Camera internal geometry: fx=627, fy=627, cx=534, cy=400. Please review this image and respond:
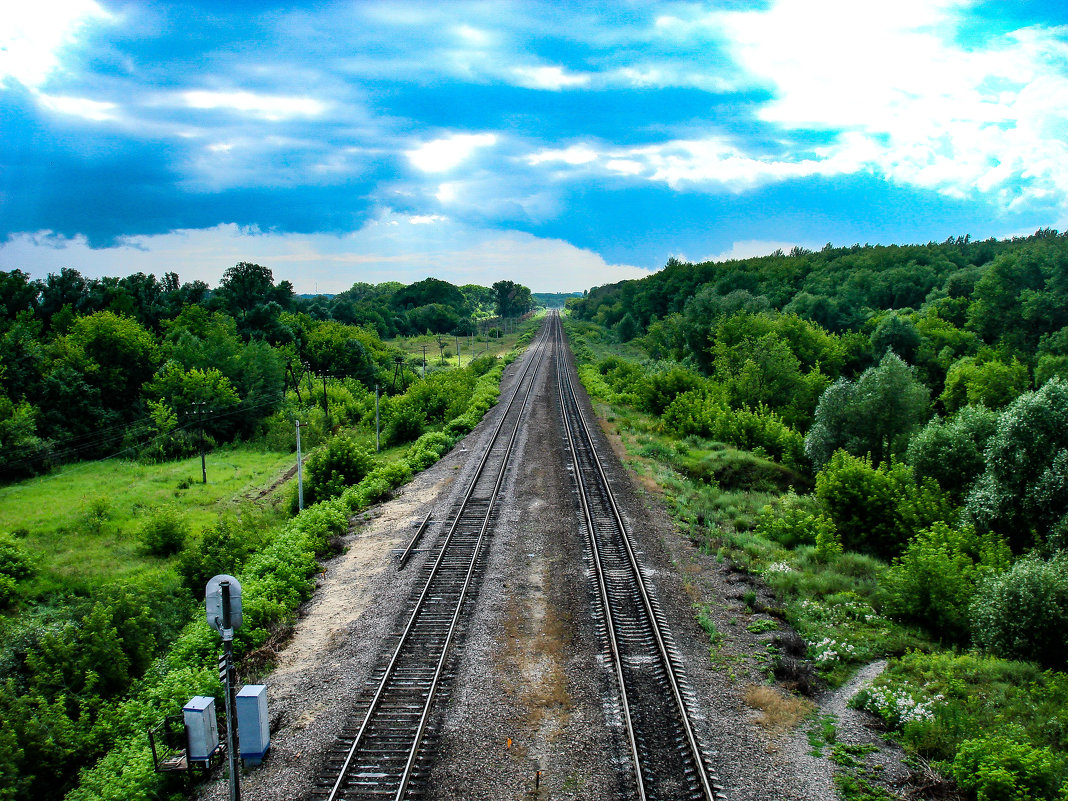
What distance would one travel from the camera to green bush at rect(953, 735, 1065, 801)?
848 centimetres

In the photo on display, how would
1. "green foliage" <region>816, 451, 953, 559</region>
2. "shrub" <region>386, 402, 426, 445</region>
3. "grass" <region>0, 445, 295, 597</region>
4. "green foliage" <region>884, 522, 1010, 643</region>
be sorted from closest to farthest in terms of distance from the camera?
"green foliage" <region>884, 522, 1010, 643</region>, "green foliage" <region>816, 451, 953, 559</region>, "grass" <region>0, 445, 295, 597</region>, "shrub" <region>386, 402, 426, 445</region>

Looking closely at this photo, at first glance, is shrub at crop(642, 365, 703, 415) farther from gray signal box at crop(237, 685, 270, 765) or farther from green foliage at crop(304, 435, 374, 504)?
gray signal box at crop(237, 685, 270, 765)

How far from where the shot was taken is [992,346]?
4591 cm

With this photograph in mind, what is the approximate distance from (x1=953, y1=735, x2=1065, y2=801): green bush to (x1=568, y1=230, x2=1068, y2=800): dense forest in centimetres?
2

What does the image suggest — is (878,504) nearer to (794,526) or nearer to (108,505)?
(794,526)

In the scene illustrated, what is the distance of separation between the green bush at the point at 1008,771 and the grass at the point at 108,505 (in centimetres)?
2105

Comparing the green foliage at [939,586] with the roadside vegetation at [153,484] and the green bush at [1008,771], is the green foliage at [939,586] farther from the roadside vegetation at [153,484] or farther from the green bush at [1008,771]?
the roadside vegetation at [153,484]

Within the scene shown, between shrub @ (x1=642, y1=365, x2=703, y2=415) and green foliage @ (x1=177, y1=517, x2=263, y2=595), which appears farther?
shrub @ (x1=642, y1=365, x2=703, y2=415)

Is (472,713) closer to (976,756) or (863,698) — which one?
(863,698)

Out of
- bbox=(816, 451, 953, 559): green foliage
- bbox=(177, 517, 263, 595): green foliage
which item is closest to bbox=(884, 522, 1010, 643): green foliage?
bbox=(816, 451, 953, 559): green foliage

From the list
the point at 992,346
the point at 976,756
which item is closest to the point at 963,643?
the point at 976,756

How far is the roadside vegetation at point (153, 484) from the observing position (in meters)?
11.7

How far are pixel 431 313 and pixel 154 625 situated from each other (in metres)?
115

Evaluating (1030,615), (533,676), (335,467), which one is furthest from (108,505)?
(1030,615)
